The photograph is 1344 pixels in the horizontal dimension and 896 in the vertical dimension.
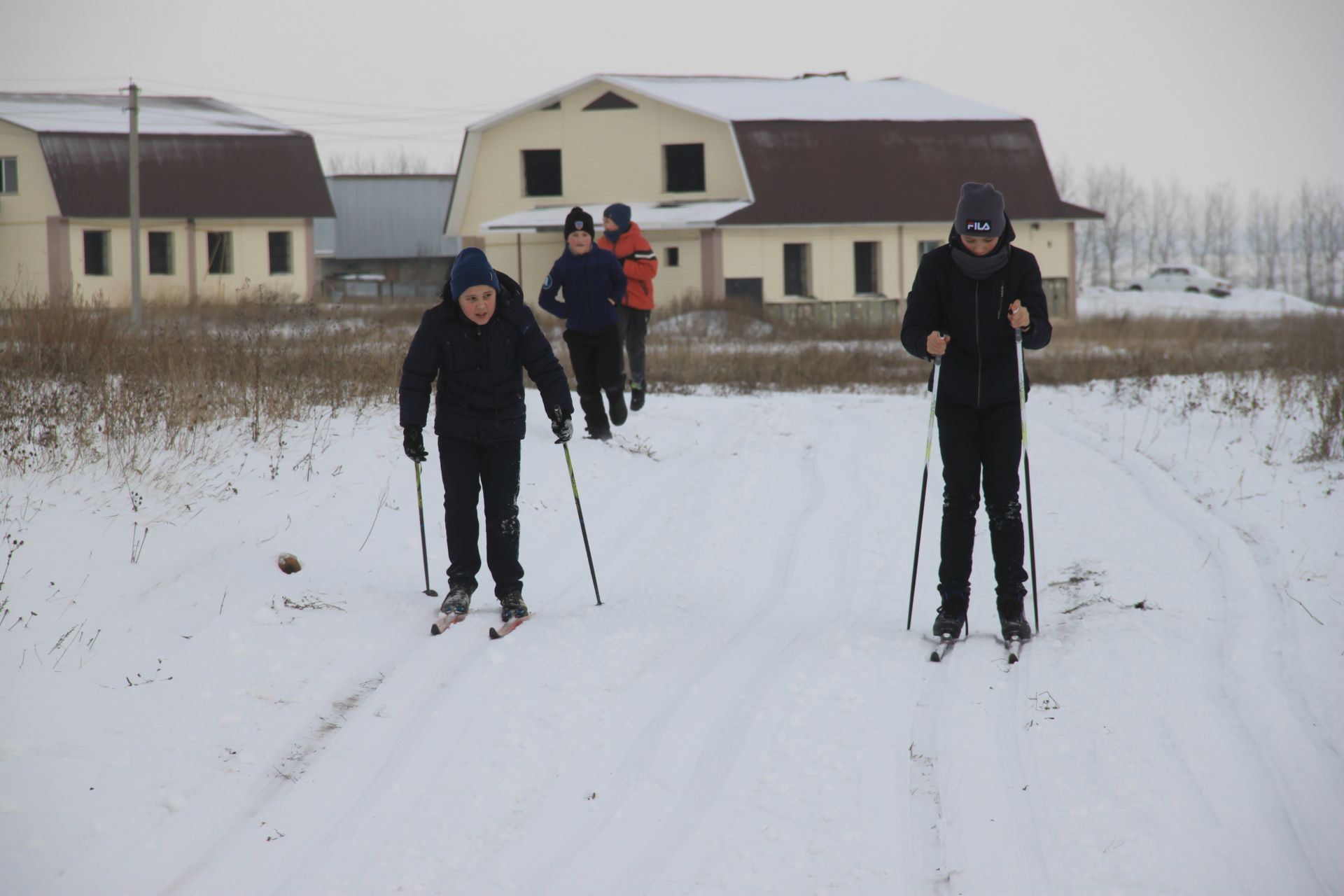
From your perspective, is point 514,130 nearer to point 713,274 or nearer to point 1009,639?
point 713,274

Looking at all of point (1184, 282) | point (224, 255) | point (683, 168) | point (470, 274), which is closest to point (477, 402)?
point (470, 274)

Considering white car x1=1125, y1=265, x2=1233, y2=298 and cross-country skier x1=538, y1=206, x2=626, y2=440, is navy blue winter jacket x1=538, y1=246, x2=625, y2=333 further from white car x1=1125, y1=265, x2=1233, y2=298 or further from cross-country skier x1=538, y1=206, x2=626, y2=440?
white car x1=1125, y1=265, x2=1233, y2=298

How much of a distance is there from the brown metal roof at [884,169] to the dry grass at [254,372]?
12404 millimetres

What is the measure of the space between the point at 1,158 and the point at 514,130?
614 inches

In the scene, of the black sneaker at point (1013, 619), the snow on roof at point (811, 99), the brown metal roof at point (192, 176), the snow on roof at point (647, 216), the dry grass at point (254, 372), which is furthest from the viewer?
the brown metal roof at point (192, 176)

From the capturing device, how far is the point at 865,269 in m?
34.3

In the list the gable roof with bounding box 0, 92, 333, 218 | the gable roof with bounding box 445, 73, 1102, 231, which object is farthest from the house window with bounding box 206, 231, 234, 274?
the gable roof with bounding box 445, 73, 1102, 231

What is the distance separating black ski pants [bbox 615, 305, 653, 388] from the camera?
38.4 feet

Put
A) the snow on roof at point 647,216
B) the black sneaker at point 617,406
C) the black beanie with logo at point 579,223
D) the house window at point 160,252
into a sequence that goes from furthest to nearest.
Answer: the house window at point 160,252
the snow on roof at point 647,216
the black sneaker at point 617,406
the black beanie with logo at point 579,223

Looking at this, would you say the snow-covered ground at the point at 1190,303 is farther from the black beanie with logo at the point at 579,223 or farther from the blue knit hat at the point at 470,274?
the blue knit hat at the point at 470,274

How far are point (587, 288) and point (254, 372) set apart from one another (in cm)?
297

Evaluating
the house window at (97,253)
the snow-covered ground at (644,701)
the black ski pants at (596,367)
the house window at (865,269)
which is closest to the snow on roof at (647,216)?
the house window at (865,269)

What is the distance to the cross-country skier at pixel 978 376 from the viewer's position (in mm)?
5840

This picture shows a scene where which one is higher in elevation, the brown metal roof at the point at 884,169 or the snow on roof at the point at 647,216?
the brown metal roof at the point at 884,169
